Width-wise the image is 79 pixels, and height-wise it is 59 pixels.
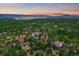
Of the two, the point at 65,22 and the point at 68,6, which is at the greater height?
the point at 68,6

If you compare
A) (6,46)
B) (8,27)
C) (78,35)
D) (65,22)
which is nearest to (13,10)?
(8,27)

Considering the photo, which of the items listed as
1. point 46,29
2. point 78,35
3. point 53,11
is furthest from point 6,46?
point 78,35

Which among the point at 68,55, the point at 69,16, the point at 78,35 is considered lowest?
the point at 68,55

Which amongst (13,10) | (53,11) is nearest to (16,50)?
(13,10)

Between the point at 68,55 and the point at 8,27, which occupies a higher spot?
the point at 8,27

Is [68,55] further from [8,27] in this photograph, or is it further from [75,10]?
[8,27]

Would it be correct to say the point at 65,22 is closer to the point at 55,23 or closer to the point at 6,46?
the point at 55,23

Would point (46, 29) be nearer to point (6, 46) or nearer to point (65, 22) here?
point (65, 22)
